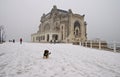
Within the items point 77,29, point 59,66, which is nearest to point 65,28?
point 77,29

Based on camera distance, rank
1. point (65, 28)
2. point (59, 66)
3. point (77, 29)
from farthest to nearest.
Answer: point (77, 29) < point (65, 28) < point (59, 66)

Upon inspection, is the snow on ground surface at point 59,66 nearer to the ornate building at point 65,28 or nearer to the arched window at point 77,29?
the ornate building at point 65,28

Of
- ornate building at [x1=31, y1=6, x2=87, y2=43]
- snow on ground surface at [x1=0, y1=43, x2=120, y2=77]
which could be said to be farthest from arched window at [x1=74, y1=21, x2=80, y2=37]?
snow on ground surface at [x1=0, y1=43, x2=120, y2=77]

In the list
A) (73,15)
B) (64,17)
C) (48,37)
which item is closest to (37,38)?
(48,37)

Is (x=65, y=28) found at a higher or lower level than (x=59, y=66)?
higher

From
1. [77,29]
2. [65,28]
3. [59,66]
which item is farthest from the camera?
[77,29]

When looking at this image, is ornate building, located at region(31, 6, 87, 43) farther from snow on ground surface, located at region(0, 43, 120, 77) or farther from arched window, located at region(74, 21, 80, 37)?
snow on ground surface, located at region(0, 43, 120, 77)

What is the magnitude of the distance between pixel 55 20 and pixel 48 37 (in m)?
10.4

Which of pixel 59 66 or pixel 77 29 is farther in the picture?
pixel 77 29

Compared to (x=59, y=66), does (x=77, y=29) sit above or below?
above

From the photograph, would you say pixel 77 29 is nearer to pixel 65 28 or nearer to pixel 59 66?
pixel 65 28

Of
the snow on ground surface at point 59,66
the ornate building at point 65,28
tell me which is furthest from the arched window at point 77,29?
the snow on ground surface at point 59,66

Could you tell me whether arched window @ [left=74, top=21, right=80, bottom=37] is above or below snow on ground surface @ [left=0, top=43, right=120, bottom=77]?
above

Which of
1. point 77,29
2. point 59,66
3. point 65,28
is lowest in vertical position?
point 59,66
